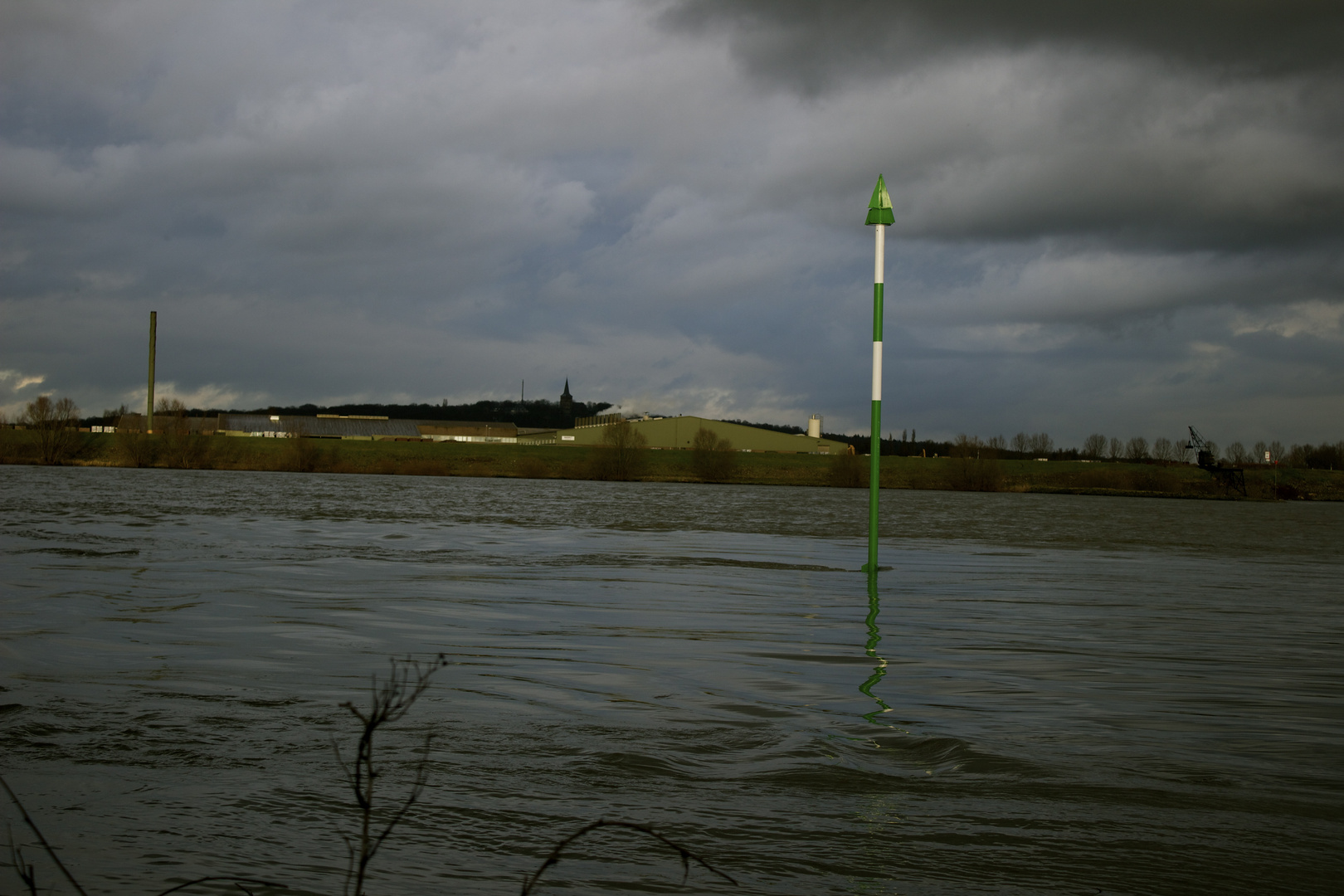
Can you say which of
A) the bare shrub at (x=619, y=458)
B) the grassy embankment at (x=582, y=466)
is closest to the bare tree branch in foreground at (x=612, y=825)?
the grassy embankment at (x=582, y=466)

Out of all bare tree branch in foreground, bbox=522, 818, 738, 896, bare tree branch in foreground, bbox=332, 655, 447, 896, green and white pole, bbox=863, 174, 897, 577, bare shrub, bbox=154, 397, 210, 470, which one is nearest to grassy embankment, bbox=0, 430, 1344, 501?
bare shrub, bbox=154, 397, 210, 470

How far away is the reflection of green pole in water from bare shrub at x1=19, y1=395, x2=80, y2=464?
99613 mm

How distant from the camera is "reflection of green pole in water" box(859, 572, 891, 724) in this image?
6.72 m

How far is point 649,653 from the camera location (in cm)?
891

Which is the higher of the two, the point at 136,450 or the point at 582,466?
the point at 136,450

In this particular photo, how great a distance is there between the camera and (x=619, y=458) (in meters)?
104

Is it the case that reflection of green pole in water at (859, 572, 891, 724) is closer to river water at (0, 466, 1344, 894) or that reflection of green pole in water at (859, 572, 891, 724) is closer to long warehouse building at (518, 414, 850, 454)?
river water at (0, 466, 1344, 894)

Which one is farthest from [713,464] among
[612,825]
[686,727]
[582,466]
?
[612,825]

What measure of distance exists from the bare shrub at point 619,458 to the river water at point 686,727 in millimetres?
86160

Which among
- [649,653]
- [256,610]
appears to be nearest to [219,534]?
[256,610]

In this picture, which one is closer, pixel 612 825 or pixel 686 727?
pixel 612 825

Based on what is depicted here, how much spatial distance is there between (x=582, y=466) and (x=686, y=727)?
101 meters

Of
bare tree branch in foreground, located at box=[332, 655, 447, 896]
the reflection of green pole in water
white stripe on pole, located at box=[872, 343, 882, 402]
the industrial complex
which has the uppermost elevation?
the industrial complex

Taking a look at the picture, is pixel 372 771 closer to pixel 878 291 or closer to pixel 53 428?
pixel 878 291
